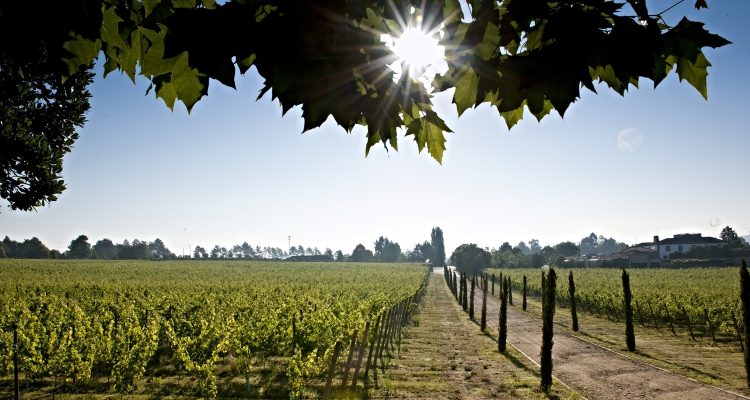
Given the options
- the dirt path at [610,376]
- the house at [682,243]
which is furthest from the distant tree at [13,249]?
the house at [682,243]

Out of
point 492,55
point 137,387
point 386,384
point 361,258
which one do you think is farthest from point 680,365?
point 361,258

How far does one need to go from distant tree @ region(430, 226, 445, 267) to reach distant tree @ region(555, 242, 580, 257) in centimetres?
4856

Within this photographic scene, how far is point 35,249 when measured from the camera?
13050 centimetres

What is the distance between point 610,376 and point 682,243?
12034 centimetres

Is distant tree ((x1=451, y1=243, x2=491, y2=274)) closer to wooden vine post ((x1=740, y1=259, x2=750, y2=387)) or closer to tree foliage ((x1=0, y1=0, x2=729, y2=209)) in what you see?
wooden vine post ((x1=740, y1=259, x2=750, y2=387))

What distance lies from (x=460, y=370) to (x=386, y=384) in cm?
315

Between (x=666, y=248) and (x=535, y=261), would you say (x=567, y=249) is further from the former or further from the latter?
(x=535, y=261)

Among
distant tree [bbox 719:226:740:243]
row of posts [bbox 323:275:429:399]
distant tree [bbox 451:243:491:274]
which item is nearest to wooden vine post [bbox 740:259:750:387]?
row of posts [bbox 323:275:429:399]

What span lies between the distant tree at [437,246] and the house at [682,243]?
7983cm

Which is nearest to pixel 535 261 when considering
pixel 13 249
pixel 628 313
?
pixel 628 313

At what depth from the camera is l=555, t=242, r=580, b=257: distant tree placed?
14225cm

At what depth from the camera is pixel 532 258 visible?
116m

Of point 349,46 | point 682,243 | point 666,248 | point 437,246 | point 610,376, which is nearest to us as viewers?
point 349,46

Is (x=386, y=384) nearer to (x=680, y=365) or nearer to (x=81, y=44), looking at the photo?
(x=680, y=365)
